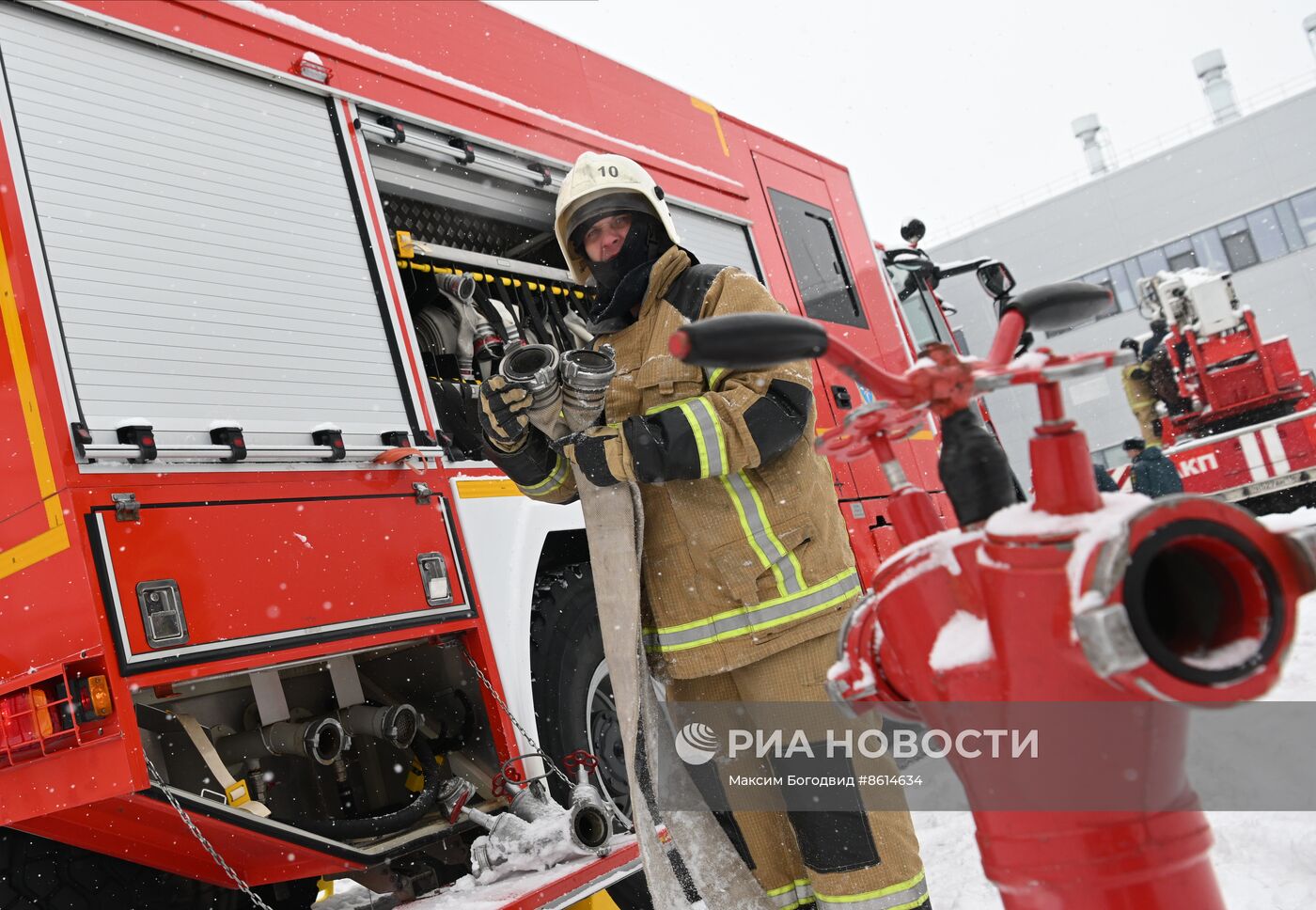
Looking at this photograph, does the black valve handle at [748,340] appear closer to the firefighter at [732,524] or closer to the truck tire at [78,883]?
the firefighter at [732,524]

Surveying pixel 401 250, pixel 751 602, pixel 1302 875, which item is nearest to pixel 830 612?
pixel 751 602

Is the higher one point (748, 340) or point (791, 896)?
point (748, 340)

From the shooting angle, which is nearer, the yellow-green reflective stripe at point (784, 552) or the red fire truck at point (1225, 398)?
the yellow-green reflective stripe at point (784, 552)

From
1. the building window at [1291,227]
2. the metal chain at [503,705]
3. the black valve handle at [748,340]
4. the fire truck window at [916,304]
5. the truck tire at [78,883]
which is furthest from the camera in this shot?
the building window at [1291,227]

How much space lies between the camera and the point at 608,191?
2.54 meters

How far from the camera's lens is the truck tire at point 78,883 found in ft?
8.50

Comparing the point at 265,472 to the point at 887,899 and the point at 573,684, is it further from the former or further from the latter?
the point at 887,899

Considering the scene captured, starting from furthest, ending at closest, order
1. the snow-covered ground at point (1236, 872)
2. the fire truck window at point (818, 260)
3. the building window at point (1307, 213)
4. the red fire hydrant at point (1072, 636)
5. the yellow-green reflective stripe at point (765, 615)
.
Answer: the building window at point (1307, 213) < the fire truck window at point (818, 260) < the snow-covered ground at point (1236, 872) < the yellow-green reflective stripe at point (765, 615) < the red fire hydrant at point (1072, 636)

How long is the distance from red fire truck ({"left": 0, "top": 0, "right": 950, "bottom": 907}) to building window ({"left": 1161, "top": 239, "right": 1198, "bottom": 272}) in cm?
2310

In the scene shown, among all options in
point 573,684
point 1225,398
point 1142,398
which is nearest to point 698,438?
point 573,684

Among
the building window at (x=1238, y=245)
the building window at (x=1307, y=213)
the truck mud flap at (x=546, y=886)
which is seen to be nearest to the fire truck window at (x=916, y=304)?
the truck mud flap at (x=546, y=886)

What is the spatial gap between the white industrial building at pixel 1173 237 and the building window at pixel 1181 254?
0.02m

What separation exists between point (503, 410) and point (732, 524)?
0.52 meters

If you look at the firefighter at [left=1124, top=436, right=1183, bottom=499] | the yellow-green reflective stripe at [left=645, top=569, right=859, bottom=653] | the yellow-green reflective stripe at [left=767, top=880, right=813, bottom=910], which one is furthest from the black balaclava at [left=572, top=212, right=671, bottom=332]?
the firefighter at [left=1124, top=436, right=1183, bottom=499]
